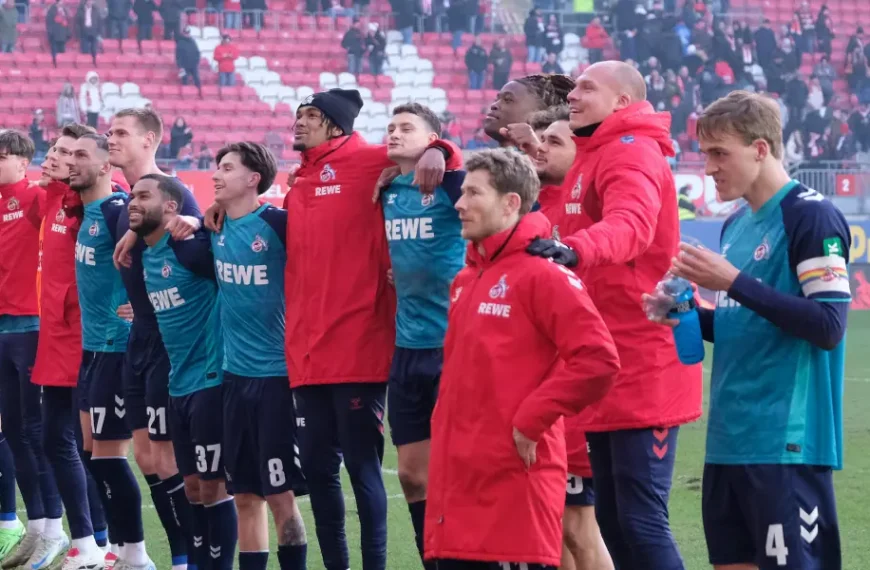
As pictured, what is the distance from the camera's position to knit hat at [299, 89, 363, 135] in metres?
5.84

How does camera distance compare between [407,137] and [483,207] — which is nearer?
[483,207]

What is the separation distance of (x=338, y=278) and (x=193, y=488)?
51.7 inches

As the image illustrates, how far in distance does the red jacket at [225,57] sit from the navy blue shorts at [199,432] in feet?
63.3

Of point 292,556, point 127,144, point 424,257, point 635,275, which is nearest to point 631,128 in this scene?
point 635,275

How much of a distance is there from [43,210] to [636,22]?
833 inches

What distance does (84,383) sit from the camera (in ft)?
22.4

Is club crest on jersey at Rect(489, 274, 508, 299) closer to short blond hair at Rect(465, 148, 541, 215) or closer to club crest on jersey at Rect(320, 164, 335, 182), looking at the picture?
short blond hair at Rect(465, 148, 541, 215)

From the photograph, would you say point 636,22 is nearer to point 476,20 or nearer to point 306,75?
point 476,20

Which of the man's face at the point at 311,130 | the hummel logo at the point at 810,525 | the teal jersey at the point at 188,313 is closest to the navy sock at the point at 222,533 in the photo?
the teal jersey at the point at 188,313

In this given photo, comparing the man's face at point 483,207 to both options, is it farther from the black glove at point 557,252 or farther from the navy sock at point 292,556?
the navy sock at point 292,556

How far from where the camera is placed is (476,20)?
88.8 ft

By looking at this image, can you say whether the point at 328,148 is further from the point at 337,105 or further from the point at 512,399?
the point at 512,399

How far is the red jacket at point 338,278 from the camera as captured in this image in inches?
220

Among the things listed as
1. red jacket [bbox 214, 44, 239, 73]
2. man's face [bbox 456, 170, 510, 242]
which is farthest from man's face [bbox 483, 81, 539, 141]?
red jacket [bbox 214, 44, 239, 73]
